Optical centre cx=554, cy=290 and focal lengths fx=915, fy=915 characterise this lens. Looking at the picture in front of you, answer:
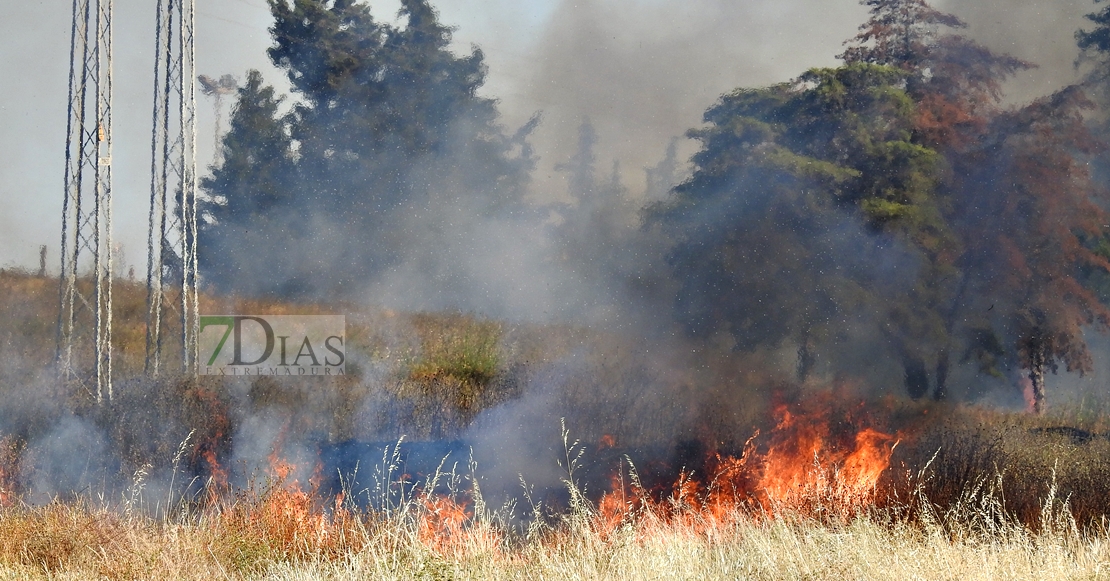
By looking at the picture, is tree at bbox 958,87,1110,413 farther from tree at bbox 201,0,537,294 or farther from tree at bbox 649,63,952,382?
tree at bbox 201,0,537,294

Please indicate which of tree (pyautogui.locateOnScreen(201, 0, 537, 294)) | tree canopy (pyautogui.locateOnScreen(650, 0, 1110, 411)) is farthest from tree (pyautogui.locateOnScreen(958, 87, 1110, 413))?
tree (pyautogui.locateOnScreen(201, 0, 537, 294))

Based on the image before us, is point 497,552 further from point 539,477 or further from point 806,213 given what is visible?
point 806,213

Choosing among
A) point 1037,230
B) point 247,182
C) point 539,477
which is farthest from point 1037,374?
point 247,182

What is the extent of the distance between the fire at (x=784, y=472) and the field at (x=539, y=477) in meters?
0.04

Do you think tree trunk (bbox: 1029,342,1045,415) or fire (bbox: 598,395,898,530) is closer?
fire (bbox: 598,395,898,530)

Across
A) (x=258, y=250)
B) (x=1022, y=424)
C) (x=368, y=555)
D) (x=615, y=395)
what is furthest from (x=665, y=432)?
(x=258, y=250)

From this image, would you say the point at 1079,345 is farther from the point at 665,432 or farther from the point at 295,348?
the point at 295,348

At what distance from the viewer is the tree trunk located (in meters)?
15.6

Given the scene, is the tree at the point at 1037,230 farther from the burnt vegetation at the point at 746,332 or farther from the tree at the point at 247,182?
the tree at the point at 247,182

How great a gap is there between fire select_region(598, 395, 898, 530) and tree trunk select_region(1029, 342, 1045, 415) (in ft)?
14.2

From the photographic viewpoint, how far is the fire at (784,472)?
450 inches

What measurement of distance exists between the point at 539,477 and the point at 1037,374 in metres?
9.37

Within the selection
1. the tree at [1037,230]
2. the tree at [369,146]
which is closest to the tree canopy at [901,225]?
the tree at [1037,230]

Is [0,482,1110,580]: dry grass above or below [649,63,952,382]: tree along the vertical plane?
below
